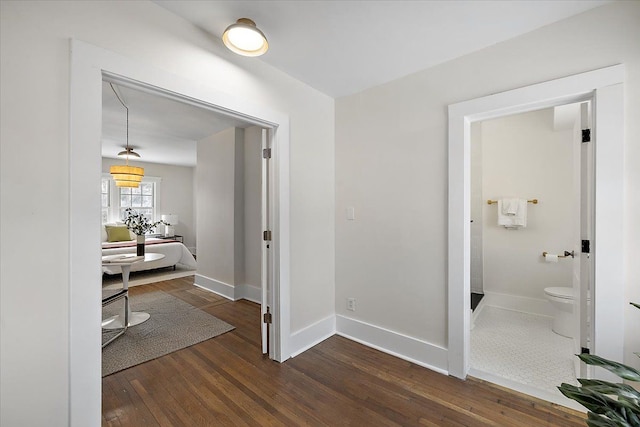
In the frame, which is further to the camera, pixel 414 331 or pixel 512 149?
pixel 512 149

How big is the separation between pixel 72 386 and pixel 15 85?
1355mm

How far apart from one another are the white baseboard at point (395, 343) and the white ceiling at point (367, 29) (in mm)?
2299

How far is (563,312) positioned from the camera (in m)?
2.86

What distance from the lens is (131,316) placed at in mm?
3305

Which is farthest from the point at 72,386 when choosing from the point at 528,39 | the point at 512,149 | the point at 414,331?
the point at 512,149

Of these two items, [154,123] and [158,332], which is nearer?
[158,332]

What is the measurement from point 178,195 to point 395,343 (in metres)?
7.62

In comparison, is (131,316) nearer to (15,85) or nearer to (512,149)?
(15,85)

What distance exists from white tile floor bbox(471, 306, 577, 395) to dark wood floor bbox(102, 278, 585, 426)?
1.04 ft

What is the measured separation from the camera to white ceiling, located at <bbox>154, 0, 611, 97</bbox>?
5.24 ft

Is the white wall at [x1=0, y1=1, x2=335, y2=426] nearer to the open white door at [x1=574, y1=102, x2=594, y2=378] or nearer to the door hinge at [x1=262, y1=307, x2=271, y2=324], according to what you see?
the door hinge at [x1=262, y1=307, x2=271, y2=324]

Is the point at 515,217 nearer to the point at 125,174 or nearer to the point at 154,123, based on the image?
the point at 154,123

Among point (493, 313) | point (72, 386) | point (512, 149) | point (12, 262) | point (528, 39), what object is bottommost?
point (493, 313)

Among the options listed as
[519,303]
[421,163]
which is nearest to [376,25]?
[421,163]
